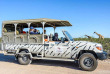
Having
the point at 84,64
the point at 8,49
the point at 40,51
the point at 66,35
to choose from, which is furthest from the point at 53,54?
the point at 8,49

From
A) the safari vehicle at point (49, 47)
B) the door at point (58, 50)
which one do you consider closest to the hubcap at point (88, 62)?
the safari vehicle at point (49, 47)

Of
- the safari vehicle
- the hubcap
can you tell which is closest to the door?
the safari vehicle

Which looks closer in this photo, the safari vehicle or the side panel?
the safari vehicle

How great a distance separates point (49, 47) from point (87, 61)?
2.30m

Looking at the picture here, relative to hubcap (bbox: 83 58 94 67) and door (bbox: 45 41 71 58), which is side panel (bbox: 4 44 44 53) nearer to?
door (bbox: 45 41 71 58)

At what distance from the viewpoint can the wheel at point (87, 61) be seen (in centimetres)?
672

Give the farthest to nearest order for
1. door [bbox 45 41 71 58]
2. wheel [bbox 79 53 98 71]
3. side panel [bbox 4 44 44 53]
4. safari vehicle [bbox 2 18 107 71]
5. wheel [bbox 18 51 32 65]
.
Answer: wheel [bbox 18 51 32 65]
side panel [bbox 4 44 44 53]
door [bbox 45 41 71 58]
safari vehicle [bbox 2 18 107 71]
wheel [bbox 79 53 98 71]

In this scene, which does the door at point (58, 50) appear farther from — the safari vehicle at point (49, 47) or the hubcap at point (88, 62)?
the hubcap at point (88, 62)

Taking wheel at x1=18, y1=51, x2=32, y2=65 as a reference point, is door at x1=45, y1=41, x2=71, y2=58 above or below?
above

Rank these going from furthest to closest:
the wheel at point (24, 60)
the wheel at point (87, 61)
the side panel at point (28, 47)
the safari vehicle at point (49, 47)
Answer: the wheel at point (24, 60) < the side panel at point (28, 47) < the safari vehicle at point (49, 47) < the wheel at point (87, 61)

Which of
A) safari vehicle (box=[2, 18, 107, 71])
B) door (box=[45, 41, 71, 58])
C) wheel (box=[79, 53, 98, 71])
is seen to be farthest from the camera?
door (box=[45, 41, 71, 58])

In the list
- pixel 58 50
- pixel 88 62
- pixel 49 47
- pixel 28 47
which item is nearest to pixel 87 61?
→ pixel 88 62

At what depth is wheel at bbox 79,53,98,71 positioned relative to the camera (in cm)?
672

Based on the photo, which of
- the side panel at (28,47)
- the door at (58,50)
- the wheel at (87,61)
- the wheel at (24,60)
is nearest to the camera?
the wheel at (87,61)
